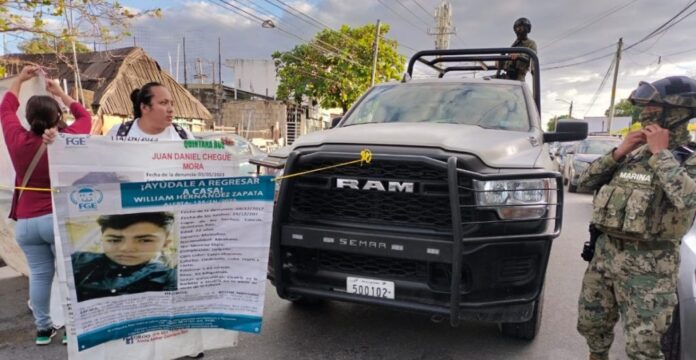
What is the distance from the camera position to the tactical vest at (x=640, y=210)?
2.37 m

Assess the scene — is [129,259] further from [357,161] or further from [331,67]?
[331,67]

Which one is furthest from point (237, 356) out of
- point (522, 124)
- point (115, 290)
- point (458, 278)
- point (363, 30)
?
point (363, 30)

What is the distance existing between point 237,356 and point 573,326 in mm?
2723

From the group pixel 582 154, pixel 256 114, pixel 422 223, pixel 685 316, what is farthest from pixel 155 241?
pixel 256 114

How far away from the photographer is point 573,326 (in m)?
3.98

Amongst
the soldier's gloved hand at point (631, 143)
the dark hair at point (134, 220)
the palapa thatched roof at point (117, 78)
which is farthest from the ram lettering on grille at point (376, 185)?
the palapa thatched roof at point (117, 78)

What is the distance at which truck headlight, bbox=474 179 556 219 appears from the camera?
275 centimetres

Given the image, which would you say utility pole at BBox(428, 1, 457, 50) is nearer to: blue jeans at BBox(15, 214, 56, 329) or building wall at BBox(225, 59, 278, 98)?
building wall at BBox(225, 59, 278, 98)

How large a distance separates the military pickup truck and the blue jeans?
60.2 inches

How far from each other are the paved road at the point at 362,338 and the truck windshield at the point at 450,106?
166cm

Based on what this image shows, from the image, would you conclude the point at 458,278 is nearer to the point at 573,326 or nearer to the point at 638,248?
the point at 638,248

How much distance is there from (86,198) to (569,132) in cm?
368

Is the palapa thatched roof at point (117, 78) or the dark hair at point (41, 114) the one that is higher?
the palapa thatched roof at point (117, 78)

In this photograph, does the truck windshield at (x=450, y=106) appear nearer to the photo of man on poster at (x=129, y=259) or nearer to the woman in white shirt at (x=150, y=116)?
the woman in white shirt at (x=150, y=116)
